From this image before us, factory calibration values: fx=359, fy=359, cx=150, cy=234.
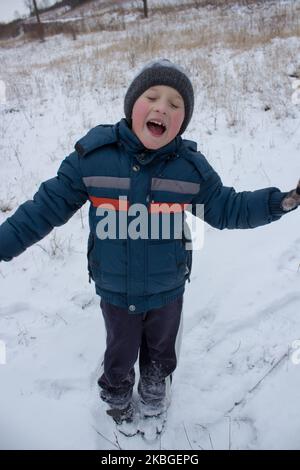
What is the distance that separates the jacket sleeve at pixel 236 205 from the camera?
154 cm

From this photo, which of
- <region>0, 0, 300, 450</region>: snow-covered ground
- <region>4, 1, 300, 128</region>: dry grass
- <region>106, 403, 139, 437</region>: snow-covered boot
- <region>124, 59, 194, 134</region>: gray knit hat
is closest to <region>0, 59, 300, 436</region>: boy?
<region>124, 59, 194, 134</region>: gray knit hat

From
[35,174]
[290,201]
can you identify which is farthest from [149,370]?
[35,174]

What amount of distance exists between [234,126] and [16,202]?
3.14 meters

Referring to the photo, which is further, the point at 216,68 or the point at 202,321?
the point at 216,68

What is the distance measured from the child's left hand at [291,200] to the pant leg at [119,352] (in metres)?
0.83

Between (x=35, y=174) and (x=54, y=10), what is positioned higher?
(x=54, y=10)

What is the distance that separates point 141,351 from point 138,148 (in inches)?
45.2

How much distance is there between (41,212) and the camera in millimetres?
1542

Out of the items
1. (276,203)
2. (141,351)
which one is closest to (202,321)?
(141,351)

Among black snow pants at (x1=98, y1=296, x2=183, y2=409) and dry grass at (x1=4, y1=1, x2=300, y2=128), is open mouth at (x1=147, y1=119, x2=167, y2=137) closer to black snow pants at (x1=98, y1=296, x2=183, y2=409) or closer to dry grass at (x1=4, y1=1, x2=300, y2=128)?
black snow pants at (x1=98, y1=296, x2=183, y2=409)

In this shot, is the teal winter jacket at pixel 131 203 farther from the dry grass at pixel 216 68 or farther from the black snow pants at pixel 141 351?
the dry grass at pixel 216 68

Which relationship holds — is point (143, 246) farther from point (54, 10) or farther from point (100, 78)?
point (54, 10)

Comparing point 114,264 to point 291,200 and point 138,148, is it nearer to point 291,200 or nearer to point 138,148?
point 138,148

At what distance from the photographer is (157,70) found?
4.80 feet
